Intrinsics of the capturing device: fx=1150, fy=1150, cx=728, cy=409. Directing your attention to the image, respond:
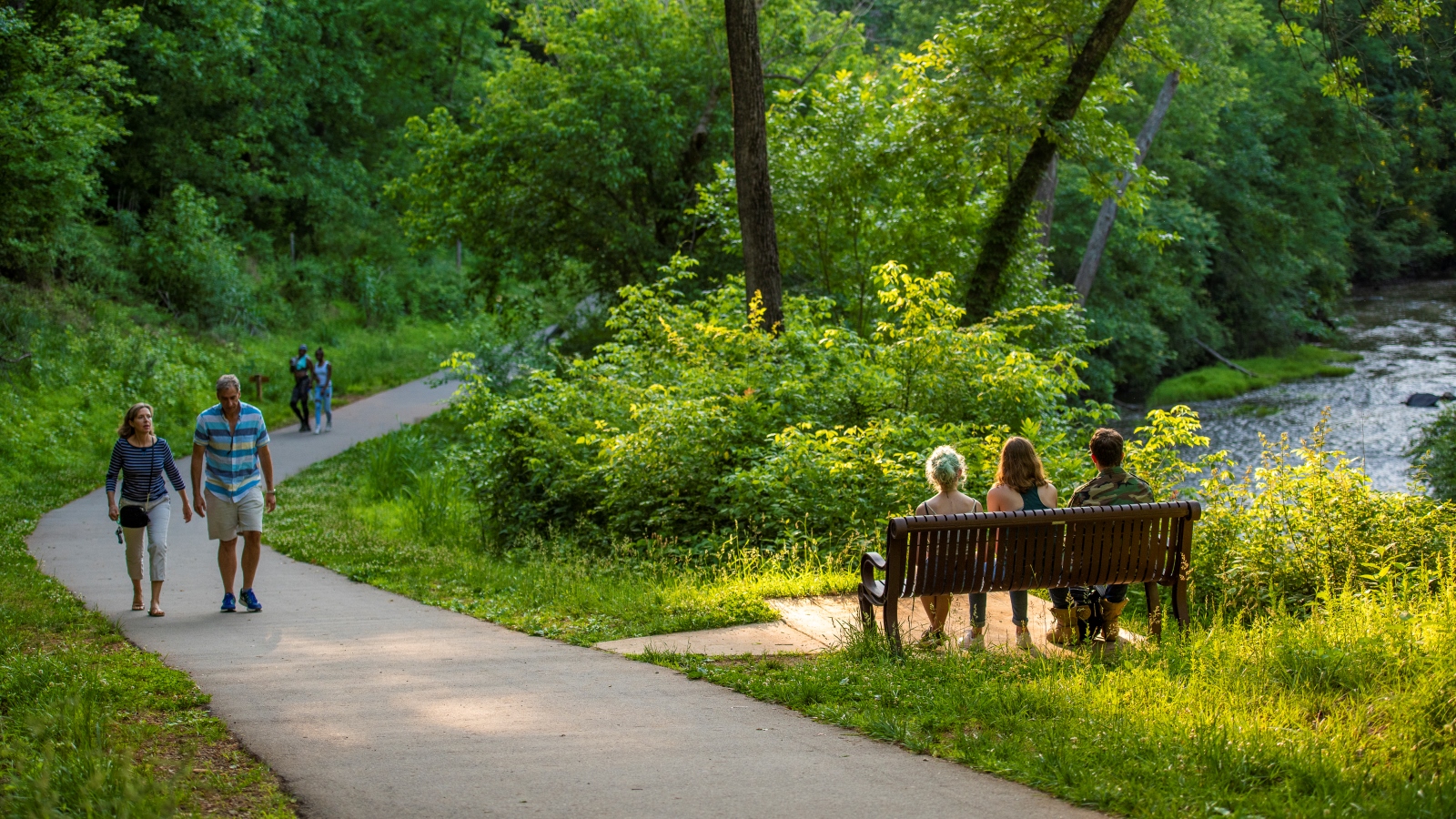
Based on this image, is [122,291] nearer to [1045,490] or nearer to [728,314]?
[728,314]

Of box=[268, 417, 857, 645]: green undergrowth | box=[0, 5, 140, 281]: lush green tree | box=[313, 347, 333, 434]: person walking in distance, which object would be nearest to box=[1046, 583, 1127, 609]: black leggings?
box=[268, 417, 857, 645]: green undergrowth

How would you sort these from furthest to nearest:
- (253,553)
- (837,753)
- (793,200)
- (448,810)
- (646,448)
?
(793,200)
(646,448)
(253,553)
(837,753)
(448,810)

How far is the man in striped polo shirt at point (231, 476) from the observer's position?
8.45 m

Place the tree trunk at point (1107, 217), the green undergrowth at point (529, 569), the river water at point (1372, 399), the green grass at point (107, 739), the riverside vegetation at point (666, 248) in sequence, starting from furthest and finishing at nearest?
1. the tree trunk at point (1107, 217)
2. the river water at point (1372, 399)
3. the riverside vegetation at point (666, 248)
4. the green undergrowth at point (529, 569)
5. the green grass at point (107, 739)

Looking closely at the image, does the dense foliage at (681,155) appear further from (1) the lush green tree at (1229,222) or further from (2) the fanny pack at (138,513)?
(2) the fanny pack at (138,513)

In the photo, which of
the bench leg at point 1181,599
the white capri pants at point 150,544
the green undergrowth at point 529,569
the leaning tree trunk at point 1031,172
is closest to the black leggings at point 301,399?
the green undergrowth at point 529,569

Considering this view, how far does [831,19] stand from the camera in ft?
91.9

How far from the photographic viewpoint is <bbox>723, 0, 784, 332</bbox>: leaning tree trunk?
13945 mm

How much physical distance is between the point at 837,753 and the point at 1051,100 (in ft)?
42.0

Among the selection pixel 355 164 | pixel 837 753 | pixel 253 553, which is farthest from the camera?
pixel 355 164

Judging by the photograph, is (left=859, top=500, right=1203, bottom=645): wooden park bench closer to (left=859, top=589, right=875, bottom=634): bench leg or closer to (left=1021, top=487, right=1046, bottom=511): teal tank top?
(left=859, top=589, right=875, bottom=634): bench leg

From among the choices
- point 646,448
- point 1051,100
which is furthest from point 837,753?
point 1051,100

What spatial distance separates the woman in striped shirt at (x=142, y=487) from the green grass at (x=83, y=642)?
22.6 inches

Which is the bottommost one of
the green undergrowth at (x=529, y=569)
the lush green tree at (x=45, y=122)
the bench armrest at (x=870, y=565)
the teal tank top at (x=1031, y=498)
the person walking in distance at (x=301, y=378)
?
the green undergrowth at (x=529, y=569)
